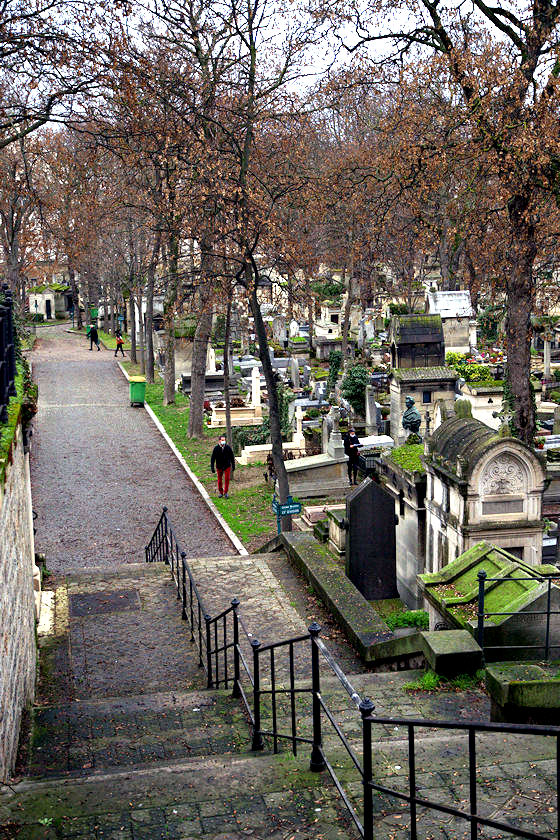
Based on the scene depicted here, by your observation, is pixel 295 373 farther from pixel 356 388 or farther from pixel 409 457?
pixel 409 457

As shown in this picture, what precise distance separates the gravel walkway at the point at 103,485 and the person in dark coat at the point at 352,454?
10.6 feet

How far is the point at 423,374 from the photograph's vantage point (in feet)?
75.9

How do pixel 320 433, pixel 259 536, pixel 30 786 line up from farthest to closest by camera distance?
1. pixel 320 433
2. pixel 259 536
3. pixel 30 786

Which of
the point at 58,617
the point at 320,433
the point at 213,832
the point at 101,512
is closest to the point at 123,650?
the point at 58,617

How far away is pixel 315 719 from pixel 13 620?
2.50 metres

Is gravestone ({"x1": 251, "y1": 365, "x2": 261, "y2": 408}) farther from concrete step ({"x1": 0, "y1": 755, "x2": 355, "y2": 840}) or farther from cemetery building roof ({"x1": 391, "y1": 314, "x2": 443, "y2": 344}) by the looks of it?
concrete step ({"x1": 0, "y1": 755, "x2": 355, "y2": 840})

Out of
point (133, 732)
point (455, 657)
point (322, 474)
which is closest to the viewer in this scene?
point (133, 732)

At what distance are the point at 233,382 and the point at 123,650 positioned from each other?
70.3 feet

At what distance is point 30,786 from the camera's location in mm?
5500

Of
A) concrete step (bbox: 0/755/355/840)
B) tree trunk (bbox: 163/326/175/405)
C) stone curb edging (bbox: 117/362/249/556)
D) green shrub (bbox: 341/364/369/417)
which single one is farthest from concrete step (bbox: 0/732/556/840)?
tree trunk (bbox: 163/326/175/405)

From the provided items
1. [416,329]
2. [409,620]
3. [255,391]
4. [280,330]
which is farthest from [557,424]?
[280,330]

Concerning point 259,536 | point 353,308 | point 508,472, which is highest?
point 353,308

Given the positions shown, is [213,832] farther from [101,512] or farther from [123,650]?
[101,512]

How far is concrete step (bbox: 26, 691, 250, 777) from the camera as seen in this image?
698 cm
